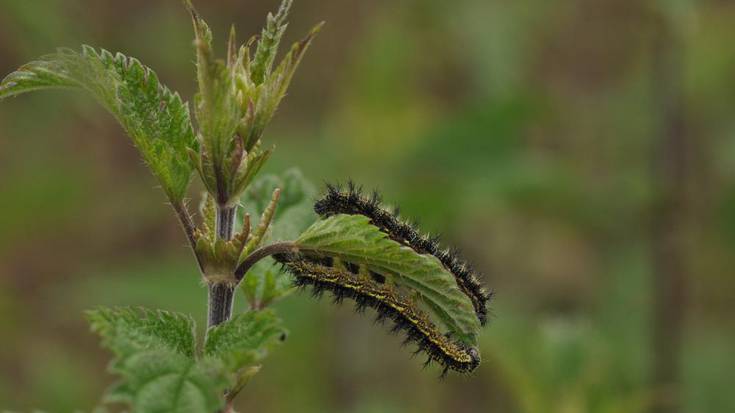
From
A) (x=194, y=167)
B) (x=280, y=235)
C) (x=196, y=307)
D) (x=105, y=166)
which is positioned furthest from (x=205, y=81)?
(x=105, y=166)

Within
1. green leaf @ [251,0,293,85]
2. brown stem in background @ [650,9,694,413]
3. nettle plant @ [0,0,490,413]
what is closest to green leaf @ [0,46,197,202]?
nettle plant @ [0,0,490,413]

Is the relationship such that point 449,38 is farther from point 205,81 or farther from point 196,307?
point 205,81

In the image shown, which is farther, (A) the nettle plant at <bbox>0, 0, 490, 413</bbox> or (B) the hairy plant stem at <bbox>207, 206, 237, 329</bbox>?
(B) the hairy plant stem at <bbox>207, 206, 237, 329</bbox>

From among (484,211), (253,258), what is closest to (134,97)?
(253,258)

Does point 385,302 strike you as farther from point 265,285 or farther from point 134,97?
point 134,97

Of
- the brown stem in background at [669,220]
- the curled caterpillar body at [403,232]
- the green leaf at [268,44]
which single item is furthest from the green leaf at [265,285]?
the brown stem in background at [669,220]

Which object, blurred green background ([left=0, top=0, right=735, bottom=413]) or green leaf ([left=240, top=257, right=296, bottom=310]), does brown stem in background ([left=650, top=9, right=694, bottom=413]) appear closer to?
blurred green background ([left=0, top=0, right=735, bottom=413])
